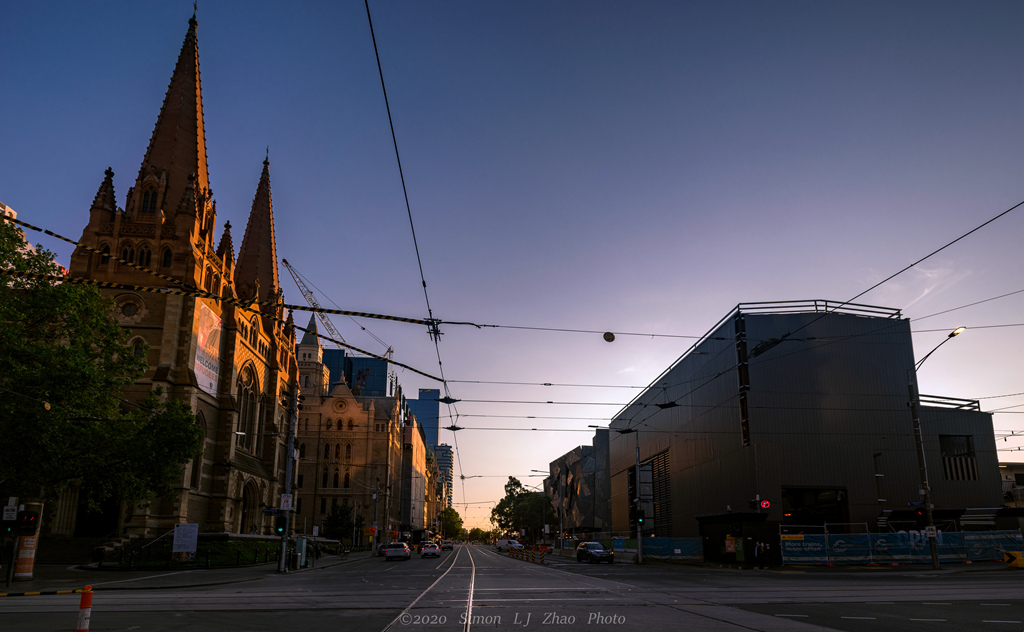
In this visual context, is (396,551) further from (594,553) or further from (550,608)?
(550,608)

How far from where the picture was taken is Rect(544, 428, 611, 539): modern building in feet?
328

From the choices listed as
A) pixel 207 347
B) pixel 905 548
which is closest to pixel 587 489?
pixel 207 347

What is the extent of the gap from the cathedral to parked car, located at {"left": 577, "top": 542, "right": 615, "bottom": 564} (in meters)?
24.0

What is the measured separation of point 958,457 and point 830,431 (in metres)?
10.2

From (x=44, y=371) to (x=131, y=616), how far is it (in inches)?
581

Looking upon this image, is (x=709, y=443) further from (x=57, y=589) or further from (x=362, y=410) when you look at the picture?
(x=362, y=410)

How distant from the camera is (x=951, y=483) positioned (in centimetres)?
4416

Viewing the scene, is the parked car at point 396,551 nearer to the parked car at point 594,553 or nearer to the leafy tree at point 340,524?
the parked car at point 594,553

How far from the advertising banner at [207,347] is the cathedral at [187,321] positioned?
0.27 ft

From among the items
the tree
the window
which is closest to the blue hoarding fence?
the window

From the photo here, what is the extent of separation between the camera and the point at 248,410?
5997 cm

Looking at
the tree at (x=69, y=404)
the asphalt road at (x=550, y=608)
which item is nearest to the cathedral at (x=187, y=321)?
the tree at (x=69, y=404)

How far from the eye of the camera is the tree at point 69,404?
992 inches

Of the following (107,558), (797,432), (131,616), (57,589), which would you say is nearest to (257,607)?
(131,616)
